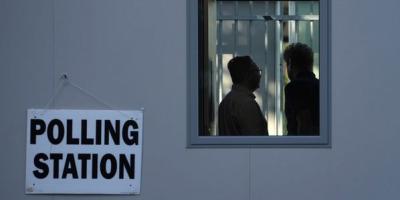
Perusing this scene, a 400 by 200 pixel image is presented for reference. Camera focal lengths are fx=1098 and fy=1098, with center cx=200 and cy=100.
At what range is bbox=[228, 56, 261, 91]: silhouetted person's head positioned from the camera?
6.22 meters

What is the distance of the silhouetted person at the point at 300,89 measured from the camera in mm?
6227

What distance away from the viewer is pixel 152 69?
6109 millimetres

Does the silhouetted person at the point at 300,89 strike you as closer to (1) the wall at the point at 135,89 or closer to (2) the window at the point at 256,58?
(2) the window at the point at 256,58

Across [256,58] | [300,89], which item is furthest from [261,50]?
[300,89]

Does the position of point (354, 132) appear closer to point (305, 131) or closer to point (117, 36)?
point (305, 131)

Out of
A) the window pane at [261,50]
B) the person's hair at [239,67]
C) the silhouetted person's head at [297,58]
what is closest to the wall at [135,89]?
the window pane at [261,50]

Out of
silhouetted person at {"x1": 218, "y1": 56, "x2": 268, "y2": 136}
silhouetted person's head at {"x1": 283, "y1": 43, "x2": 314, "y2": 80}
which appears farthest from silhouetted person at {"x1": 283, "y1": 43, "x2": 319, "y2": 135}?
silhouetted person at {"x1": 218, "y1": 56, "x2": 268, "y2": 136}

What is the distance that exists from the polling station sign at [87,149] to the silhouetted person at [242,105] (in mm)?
492

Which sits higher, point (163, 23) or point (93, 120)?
point (163, 23)

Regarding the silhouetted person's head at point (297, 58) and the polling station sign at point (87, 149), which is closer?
the polling station sign at point (87, 149)

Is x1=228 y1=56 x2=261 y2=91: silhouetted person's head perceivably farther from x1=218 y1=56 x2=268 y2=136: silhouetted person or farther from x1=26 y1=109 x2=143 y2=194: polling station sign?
x1=26 y1=109 x2=143 y2=194: polling station sign

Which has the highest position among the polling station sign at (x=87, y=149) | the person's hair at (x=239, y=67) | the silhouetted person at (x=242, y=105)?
the person's hair at (x=239, y=67)

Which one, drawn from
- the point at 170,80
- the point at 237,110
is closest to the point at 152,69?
the point at 170,80

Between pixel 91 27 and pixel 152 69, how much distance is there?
0.41 metres
